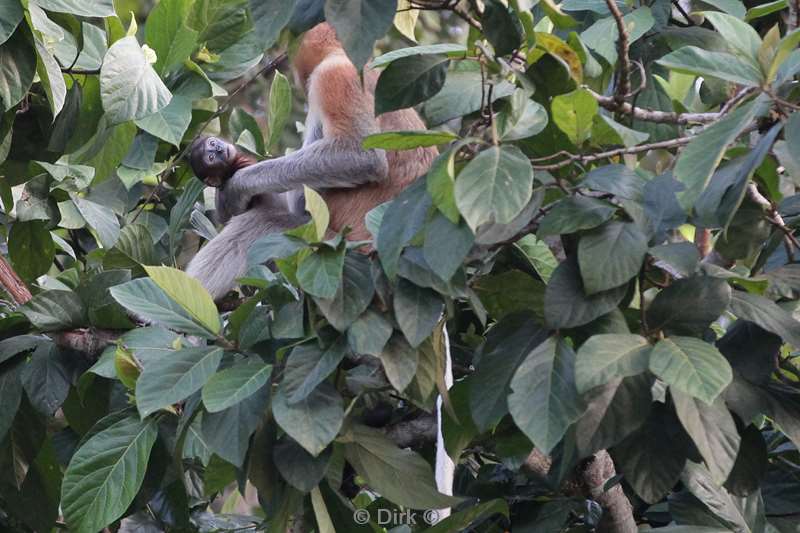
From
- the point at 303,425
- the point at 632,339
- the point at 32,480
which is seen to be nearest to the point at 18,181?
the point at 32,480

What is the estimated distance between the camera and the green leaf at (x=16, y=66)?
8.79 feet

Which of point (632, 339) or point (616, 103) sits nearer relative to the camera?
point (632, 339)

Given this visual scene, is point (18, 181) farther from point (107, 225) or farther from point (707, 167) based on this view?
point (707, 167)

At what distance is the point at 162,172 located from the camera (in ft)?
13.4

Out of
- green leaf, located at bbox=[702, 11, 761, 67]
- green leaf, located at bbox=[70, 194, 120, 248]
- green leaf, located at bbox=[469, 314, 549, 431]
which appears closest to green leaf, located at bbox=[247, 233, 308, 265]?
green leaf, located at bbox=[469, 314, 549, 431]

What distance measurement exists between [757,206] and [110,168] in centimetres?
202

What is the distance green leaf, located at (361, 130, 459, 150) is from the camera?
216cm

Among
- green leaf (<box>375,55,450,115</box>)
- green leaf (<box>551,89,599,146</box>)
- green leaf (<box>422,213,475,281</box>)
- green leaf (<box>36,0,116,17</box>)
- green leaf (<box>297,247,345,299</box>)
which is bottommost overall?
green leaf (<box>297,247,345,299</box>)

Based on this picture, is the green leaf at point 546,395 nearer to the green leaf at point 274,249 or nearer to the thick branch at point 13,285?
the green leaf at point 274,249

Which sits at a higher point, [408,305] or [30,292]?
[408,305]

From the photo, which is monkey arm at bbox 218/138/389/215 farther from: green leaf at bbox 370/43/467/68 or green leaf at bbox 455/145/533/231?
green leaf at bbox 455/145/533/231

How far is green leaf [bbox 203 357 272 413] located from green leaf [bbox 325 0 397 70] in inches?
28.2

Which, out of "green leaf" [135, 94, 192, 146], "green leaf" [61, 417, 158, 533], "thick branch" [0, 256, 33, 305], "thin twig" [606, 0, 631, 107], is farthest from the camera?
"green leaf" [135, 94, 192, 146]

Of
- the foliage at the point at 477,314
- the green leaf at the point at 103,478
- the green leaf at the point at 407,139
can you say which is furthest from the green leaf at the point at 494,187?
the green leaf at the point at 103,478
